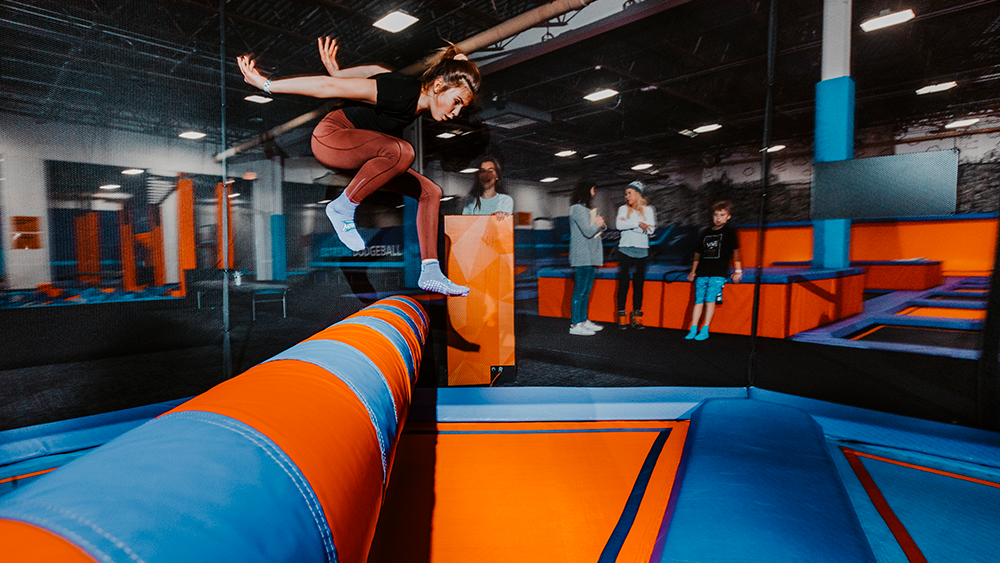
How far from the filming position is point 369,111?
185cm

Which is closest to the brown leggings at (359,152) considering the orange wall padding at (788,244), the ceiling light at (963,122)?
the ceiling light at (963,122)

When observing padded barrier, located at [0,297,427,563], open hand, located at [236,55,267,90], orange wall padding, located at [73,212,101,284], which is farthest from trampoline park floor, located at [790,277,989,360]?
orange wall padding, located at [73,212,101,284]

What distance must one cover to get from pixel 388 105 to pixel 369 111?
91 mm

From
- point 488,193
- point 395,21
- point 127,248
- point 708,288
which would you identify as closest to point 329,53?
point 395,21

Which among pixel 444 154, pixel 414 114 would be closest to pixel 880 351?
pixel 444 154

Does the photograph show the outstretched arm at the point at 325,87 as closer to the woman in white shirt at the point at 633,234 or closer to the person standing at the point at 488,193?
the person standing at the point at 488,193

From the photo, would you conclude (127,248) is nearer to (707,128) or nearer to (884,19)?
(707,128)

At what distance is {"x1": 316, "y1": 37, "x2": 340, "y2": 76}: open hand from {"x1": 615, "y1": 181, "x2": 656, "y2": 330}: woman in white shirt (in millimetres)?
2247

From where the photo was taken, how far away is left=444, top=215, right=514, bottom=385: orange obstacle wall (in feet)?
7.42

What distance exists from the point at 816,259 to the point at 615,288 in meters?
1.87

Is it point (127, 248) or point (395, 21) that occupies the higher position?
point (395, 21)

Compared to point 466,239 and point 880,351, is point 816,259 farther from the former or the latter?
point 466,239

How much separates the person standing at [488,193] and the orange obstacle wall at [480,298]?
0.10 metres

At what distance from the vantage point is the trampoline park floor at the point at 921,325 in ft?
11.2
